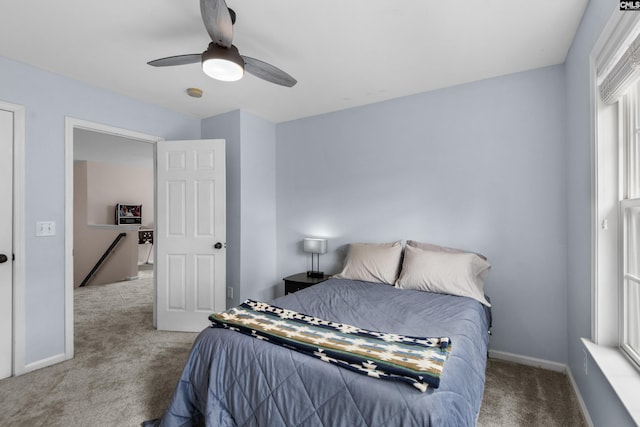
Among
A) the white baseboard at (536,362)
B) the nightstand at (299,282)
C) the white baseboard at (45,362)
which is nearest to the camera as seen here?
the white baseboard at (536,362)

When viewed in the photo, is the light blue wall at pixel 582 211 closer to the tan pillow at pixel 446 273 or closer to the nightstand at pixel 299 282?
the tan pillow at pixel 446 273

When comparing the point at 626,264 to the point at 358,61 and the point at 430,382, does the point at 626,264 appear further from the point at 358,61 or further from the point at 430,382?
the point at 358,61

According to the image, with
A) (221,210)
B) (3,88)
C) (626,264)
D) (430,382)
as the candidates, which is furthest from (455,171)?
(3,88)

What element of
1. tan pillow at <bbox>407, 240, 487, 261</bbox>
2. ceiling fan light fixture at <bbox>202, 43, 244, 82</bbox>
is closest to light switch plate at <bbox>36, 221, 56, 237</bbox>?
ceiling fan light fixture at <bbox>202, 43, 244, 82</bbox>

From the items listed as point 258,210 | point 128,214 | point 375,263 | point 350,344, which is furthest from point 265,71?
point 128,214

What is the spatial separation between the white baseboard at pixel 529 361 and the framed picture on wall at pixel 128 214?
23.7ft

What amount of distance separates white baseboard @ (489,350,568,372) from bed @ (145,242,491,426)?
816 millimetres

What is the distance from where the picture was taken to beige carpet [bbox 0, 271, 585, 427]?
1.92 m

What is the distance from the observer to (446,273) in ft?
8.21

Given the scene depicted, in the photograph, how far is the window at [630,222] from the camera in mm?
1521

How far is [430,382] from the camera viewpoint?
115 centimetres

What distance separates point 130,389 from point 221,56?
93.1 inches

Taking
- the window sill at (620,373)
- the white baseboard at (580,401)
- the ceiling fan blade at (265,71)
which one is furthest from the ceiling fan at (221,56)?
the white baseboard at (580,401)

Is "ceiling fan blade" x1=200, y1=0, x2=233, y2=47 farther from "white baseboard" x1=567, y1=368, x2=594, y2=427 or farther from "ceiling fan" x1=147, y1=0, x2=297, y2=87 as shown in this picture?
"white baseboard" x1=567, y1=368, x2=594, y2=427
